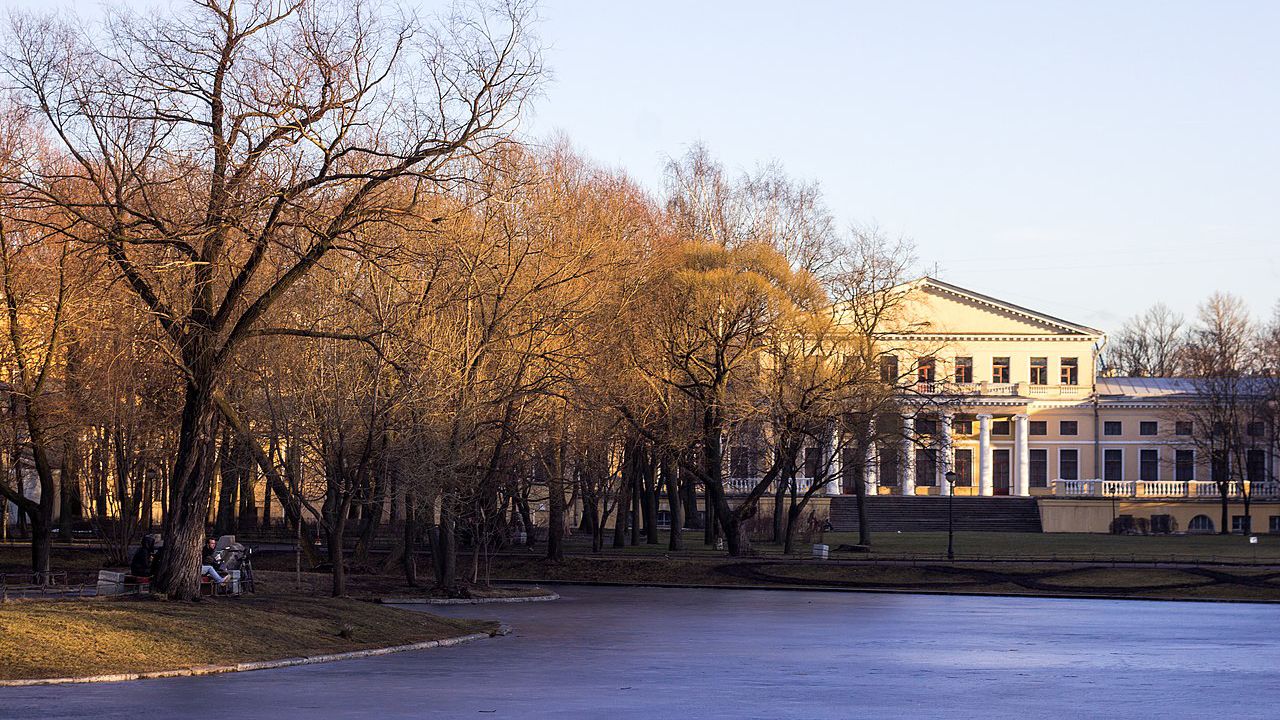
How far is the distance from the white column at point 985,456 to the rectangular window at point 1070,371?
6.22 metres

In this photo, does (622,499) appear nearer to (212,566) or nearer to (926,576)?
(926,576)

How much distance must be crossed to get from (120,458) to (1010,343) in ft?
220

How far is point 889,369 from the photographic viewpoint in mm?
57781

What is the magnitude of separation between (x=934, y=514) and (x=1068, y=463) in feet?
75.5

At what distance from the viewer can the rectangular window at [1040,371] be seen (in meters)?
94.9

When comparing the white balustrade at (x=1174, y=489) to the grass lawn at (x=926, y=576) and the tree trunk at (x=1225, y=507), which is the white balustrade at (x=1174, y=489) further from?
the grass lawn at (x=926, y=576)

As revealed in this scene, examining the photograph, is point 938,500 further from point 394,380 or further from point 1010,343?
point 394,380

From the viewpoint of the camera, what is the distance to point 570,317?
3588cm

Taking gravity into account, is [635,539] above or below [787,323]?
below

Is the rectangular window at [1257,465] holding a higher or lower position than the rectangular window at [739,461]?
higher

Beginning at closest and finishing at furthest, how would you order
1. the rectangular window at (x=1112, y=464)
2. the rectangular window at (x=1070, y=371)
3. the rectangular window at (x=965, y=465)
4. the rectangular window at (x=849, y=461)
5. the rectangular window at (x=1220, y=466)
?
the rectangular window at (x=849, y=461) < the rectangular window at (x=1220, y=466) < the rectangular window at (x=1112, y=464) < the rectangular window at (x=1070, y=371) < the rectangular window at (x=965, y=465)

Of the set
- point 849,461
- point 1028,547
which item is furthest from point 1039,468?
point 849,461

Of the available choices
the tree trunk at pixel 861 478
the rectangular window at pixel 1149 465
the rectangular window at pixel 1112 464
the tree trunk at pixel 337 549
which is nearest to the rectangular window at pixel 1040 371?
the rectangular window at pixel 1112 464

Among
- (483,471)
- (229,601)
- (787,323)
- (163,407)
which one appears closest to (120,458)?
(163,407)
